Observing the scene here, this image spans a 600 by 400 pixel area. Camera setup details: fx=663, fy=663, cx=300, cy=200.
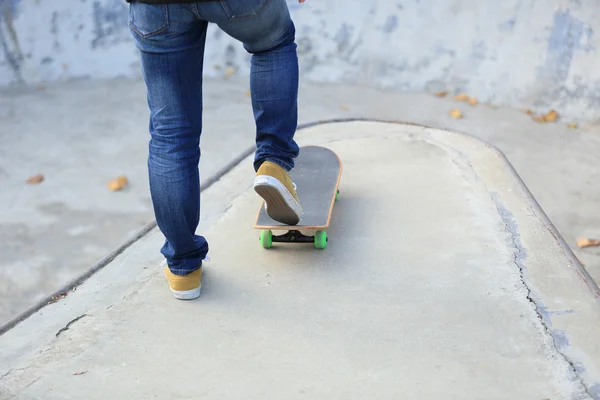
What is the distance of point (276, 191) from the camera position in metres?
1.85

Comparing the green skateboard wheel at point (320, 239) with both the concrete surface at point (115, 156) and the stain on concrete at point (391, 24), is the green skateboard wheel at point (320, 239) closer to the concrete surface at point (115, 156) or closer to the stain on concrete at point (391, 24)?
the concrete surface at point (115, 156)

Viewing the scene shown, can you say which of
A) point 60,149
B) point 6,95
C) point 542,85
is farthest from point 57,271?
point 542,85

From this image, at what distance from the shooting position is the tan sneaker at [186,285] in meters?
1.92

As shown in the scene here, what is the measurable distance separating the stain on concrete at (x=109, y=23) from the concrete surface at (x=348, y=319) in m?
4.28

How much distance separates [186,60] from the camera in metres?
1.71

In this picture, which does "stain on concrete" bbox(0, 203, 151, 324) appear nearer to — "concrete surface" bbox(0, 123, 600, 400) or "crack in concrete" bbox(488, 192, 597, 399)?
"concrete surface" bbox(0, 123, 600, 400)

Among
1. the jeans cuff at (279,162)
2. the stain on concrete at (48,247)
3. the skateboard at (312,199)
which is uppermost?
the jeans cuff at (279,162)

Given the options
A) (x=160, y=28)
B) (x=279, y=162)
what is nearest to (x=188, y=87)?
(x=160, y=28)

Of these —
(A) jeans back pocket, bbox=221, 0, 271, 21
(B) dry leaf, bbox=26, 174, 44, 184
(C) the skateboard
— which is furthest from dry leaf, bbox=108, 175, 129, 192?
(A) jeans back pocket, bbox=221, 0, 271, 21

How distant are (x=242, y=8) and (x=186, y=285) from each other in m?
0.80

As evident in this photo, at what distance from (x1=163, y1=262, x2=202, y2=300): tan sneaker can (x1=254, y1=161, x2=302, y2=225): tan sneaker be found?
295mm

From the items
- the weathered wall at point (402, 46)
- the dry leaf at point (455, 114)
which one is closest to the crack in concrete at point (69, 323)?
the dry leaf at point (455, 114)

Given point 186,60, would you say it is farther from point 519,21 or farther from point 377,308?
point 519,21

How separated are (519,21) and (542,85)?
0.55 meters
